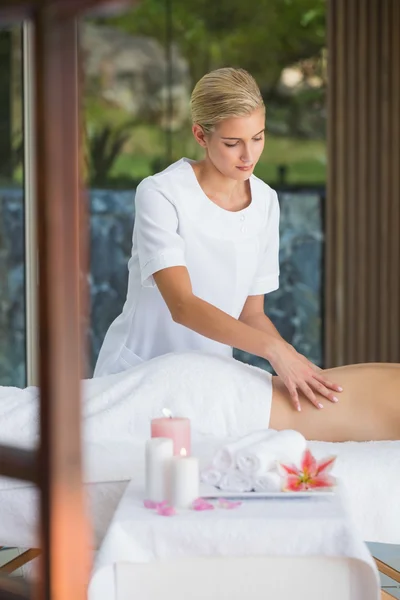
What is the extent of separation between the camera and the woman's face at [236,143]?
241 cm

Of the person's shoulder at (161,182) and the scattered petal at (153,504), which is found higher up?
the person's shoulder at (161,182)

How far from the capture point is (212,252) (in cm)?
261

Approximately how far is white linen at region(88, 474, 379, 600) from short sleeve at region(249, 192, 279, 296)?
4.21 feet

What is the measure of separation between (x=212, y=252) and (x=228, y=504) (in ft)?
3.59

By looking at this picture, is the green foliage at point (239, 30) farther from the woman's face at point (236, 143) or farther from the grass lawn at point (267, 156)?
the woman's face at point (236, 143)

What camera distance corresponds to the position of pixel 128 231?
199 inches

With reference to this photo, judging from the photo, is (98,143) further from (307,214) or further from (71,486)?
(71,486)

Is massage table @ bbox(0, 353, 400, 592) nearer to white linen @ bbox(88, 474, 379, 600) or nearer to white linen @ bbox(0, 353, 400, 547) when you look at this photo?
white linen @ bbox(0, 353, 400, 547)

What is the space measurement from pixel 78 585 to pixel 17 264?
347 centimetres

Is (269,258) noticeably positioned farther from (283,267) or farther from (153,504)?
(283,267)

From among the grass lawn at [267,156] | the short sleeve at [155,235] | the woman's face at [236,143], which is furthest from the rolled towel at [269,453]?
the grass lawn at [267,156]

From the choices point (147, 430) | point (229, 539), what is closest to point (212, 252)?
point (147, 430)

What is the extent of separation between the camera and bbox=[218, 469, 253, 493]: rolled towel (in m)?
1.71

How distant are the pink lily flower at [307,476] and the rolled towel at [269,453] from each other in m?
0.03
